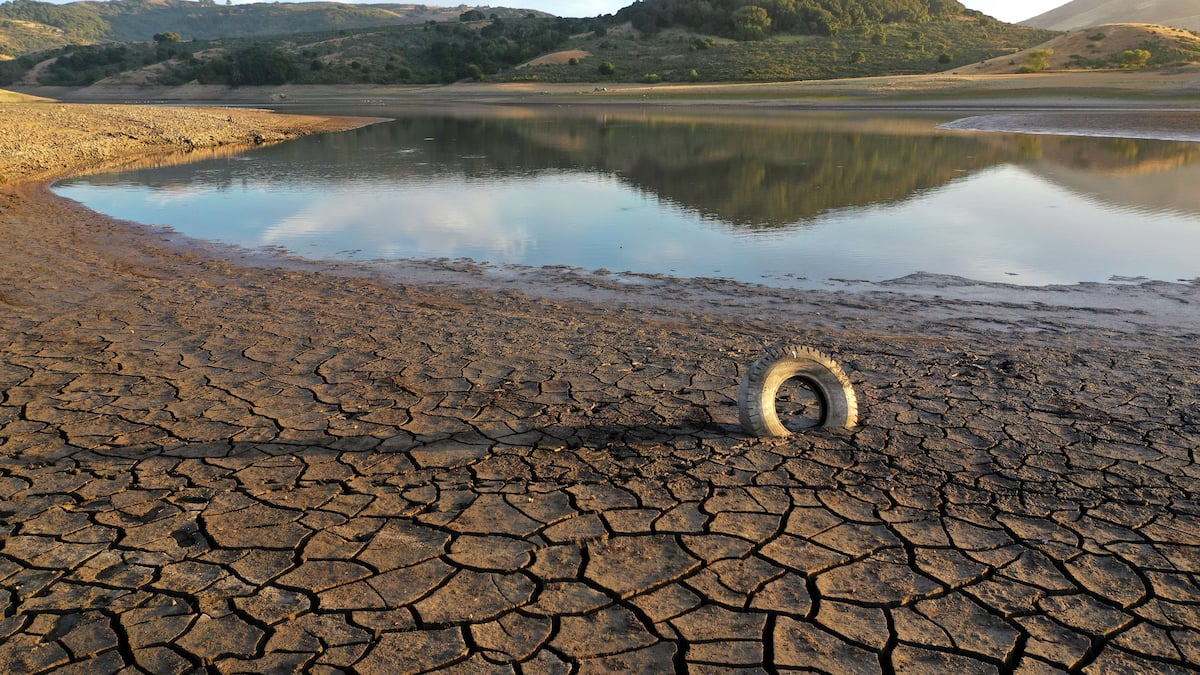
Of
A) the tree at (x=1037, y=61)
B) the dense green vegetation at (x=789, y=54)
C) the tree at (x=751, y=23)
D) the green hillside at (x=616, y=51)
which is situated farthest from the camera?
the tree at (x=751, y=23)

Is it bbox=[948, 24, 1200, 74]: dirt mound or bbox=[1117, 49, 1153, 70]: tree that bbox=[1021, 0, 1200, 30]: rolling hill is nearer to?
bbox=[948, 24, 1200, 74]: dirt mound

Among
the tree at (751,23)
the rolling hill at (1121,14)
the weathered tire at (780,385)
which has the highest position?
the rolling hill at (1121,14)

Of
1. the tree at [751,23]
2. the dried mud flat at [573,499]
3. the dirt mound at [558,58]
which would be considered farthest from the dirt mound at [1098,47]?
the dried mud flat at [573,499]

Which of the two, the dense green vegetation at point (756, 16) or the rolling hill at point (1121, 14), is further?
the rolling hill at point (1121, 14)

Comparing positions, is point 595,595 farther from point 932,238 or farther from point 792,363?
point 932,238

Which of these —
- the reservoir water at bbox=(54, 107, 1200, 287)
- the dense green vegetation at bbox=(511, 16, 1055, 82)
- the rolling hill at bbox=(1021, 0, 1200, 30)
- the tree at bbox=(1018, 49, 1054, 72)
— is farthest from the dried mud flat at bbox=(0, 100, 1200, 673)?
the rolling hill at bbox=(1021, 0, 1200, 30)

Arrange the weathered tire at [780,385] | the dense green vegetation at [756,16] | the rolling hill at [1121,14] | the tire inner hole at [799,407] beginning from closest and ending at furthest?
the weathered tire at [780,385] < the tire inner hole at [799,407] < the dense green vegetation at [756,16] < the rolling hill at [1121,14]

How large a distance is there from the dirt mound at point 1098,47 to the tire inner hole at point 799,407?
63100mm

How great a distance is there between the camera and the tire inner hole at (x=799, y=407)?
5176mm

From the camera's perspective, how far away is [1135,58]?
5578 cm

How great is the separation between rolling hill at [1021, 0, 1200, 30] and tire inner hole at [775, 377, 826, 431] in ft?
485

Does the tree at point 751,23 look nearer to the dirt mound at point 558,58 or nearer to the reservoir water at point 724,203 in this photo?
the dirt mound at point 558,58

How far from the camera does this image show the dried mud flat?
3137 mm

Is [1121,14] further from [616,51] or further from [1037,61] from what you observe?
[616,51]
